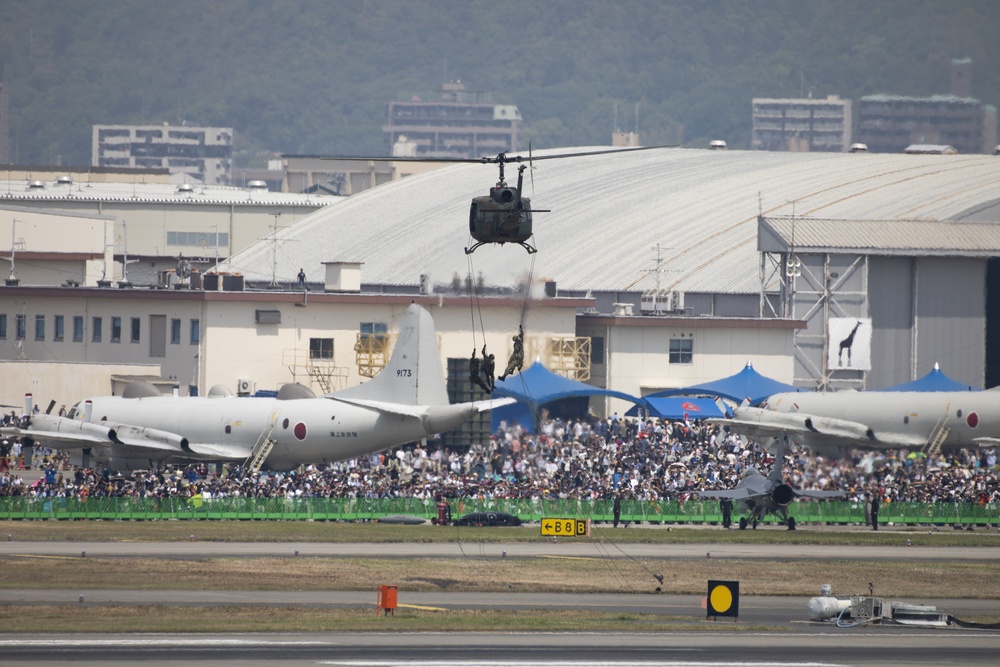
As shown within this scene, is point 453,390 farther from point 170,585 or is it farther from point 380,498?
point 170,585

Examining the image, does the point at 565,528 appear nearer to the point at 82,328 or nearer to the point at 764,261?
the point at 82,328

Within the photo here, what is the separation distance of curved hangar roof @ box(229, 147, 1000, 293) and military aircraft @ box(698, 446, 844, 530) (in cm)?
3832

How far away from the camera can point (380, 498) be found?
233 feet

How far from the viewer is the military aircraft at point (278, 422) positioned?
245ft

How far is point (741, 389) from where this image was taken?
90.4m

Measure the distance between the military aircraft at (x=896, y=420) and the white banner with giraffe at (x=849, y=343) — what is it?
17.4 metres

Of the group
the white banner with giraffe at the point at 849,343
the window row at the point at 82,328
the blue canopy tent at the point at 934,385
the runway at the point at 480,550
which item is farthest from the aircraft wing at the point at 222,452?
the white banner with giraffe at the point at 849,343

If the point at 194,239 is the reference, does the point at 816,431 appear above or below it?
below

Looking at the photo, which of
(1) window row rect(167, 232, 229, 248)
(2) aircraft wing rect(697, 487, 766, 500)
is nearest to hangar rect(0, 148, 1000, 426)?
(2) aircraft wing rect(697, 487, 766, 500)

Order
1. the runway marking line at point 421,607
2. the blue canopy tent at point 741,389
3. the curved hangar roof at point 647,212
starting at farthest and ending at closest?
the curved hangar roof at point 647,212 < the blue canopy tent at point 741,389 < the runway marking line at point 421,607

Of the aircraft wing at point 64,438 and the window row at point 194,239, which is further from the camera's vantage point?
the window row at point 194,239

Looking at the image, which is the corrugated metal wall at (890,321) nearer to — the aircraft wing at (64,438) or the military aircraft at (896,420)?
the military aircraft at (896,420)

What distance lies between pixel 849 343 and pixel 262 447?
43040mm

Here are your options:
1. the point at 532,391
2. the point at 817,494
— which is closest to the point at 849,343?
the point at 532,391
